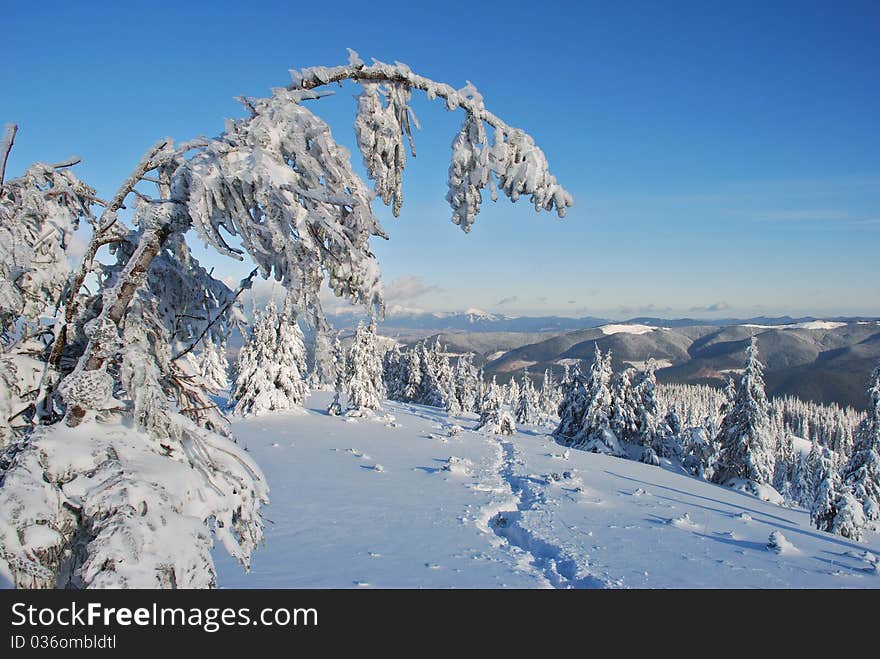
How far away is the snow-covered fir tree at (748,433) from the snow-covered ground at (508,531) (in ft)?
33.8

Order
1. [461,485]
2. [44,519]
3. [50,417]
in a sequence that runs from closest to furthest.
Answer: [44,519], [50,417], [461,485]

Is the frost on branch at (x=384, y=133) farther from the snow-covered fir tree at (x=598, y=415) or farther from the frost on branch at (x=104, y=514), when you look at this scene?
the snow-covered fir tree at (x=598, y=415)

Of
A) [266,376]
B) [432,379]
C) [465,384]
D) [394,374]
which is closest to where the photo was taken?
[266,376]

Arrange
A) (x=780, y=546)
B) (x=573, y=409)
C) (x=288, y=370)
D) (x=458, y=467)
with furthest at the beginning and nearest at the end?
(x=573, y=409) < (x=288, y=370) < (x=458, y=467) < (x=780, y=546)

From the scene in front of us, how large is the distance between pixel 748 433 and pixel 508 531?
30263 millimetres

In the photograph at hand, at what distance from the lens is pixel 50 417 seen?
3184 millimetres

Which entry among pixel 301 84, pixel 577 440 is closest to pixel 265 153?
pixel 301 84

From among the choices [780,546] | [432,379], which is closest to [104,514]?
[780,546]

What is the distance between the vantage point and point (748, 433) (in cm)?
3653

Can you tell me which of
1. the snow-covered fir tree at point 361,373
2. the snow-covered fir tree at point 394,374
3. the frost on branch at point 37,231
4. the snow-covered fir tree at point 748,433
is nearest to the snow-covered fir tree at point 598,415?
the snow-covered fir tree at point 748,433

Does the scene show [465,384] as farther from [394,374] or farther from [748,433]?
[748,433]
